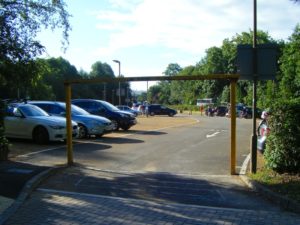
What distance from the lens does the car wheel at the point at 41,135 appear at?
1778cm

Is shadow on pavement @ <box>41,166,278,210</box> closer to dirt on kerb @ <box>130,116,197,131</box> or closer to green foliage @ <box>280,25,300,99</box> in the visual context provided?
green foliage @ <box>280,25,300,99</box>

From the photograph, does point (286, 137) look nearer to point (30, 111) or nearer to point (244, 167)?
point (244, 167)

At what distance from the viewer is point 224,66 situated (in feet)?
306

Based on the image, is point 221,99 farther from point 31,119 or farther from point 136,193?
point 136,193

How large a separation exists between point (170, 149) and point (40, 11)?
6.37 m

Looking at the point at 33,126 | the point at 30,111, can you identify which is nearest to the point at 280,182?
the point at 33,126

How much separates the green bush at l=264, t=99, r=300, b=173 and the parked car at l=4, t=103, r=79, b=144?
8941mm

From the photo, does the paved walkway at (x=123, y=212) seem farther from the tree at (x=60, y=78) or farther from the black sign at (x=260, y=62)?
the tree at (x=60, y=78)

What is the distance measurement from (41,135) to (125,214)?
1074 centimetres

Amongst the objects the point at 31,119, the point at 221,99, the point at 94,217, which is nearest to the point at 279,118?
the point at 94,217

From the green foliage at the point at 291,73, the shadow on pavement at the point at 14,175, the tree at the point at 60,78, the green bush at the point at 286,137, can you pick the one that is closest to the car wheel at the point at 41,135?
the shadow on pavement at the point at 14,175

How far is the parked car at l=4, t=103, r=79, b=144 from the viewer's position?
17.7 m

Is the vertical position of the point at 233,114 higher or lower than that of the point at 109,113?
higher

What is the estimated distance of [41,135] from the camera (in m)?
17.9
